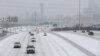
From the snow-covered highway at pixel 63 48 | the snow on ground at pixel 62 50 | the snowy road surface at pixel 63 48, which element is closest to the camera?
Answer: the snowy road surface at pixel 63 48

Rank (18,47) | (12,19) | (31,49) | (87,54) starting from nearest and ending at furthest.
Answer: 1. (87,54)
2. (31,49)
3. (18,47)
4. (12,19)

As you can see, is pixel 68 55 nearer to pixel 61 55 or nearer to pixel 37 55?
pixel 61 55

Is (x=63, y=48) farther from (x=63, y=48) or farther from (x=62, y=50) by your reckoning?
(x=62, y=50)

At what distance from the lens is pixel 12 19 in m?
108

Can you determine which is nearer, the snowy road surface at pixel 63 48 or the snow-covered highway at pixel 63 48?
the snowy road surface at pixel 63 48

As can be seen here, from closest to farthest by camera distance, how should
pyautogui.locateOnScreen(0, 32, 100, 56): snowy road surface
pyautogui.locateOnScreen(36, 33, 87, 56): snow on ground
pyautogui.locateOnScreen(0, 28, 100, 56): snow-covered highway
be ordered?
pyautogui.locateOnScreen(0, 32, 100, 56): snowy road surface, pyautogui.locateOnScreen(0, 28, 100, 56): snow-covered highway, pyautogui.locateOnScreen(36, 33, 87, 56): snow on ground

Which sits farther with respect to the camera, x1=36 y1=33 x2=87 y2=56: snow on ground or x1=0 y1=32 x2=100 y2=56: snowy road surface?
x1=36 y1=33 x2=87 y2=56: snow on ground

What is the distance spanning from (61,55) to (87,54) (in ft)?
13.7

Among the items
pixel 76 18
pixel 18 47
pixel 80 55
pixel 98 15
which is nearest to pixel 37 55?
pixel 80 55

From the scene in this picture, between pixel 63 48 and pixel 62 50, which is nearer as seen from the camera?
pixel 62 50

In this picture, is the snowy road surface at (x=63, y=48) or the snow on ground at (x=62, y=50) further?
the snow on ground at (x=62, y=50)

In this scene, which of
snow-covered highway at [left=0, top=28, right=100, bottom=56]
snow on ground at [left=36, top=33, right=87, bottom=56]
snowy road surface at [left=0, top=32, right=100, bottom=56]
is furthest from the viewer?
snow on ground at [left=36, top=33, right=87, bottom=56]

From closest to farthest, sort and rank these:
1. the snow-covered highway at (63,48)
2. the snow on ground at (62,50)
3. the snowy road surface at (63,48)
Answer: the snowy road surface at (63,48)
the snow-covered highway at (63,48)
the snow on ground at (62,50)

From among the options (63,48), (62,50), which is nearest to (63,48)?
(63,48)
